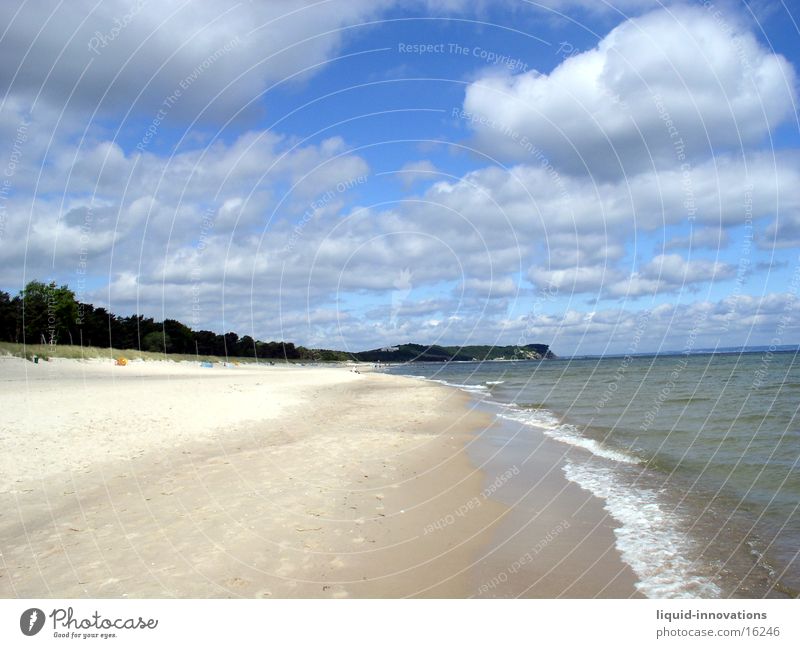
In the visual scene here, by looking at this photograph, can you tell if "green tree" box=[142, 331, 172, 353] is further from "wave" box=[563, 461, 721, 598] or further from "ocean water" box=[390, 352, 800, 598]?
"wave" box=[563, 461, 721, 598]

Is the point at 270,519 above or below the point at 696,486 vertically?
above

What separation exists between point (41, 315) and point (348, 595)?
8407 centimetres

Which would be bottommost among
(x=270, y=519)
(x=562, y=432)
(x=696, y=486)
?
(x=562, y=432)

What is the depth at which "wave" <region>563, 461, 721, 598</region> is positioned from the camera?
7.65m

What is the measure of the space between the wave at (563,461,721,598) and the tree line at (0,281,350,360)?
5457cm

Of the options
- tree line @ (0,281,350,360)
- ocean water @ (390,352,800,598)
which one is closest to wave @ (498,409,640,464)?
ocean water @ (390,352,800,598)

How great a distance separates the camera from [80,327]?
8512 centimetres

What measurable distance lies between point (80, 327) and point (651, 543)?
9489cm

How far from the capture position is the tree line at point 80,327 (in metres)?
70.2

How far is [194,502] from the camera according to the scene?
33.9 ft

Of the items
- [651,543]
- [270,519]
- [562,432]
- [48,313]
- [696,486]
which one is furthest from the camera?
[48,313]

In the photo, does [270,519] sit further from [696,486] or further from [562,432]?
[562,432]

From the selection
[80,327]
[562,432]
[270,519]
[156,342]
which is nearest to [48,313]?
[80,327]
